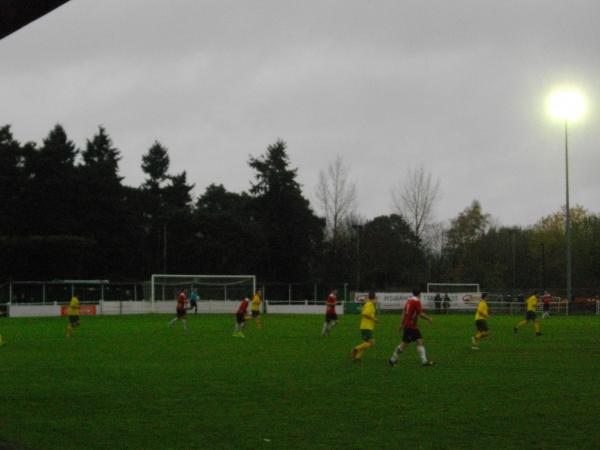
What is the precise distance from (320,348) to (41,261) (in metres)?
A: 54.4

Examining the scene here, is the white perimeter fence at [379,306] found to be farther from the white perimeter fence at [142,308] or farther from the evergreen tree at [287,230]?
the evergreen tree at [287,230]

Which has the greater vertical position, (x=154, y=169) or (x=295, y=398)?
(x=154, y=169)

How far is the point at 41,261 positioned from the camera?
77250 mm

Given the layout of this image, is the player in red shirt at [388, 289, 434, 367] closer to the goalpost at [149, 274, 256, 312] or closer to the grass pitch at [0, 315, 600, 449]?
the grass pitch at [0, 315, 600, 449]

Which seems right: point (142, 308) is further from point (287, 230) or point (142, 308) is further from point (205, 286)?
point (287, 230)

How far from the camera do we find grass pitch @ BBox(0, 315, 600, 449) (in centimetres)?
1069

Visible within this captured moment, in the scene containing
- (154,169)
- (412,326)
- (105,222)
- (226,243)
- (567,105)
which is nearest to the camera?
(412,326)

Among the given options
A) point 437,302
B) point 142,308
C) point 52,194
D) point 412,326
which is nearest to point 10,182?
point 52,194

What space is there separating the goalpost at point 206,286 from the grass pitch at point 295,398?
4134cm

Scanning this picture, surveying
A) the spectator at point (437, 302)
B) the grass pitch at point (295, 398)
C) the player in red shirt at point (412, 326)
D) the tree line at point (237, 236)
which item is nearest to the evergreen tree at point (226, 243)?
the tree line at point (237, 236)

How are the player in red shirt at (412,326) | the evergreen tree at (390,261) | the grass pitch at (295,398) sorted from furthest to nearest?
the evergreen tree at (390,261), the player in red shirt at (412,326), the grass pitch at (295,398)

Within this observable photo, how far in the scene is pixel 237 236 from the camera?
93.4 metres

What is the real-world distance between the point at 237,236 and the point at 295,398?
7897 cm

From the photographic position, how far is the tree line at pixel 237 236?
265ft
